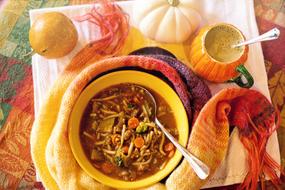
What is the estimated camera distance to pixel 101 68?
97cm

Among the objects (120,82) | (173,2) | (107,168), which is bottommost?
(107,168)

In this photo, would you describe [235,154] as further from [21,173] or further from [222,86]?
[21,173]

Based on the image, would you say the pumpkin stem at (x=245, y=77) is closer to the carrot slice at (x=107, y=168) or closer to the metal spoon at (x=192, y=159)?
the metal spoon at (x=192, y=159)

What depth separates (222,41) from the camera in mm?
990

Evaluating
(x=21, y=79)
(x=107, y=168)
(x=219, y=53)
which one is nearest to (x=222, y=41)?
(x=219, y=53)

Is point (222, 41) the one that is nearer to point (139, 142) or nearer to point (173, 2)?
point (173, 2)

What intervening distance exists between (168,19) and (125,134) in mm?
269

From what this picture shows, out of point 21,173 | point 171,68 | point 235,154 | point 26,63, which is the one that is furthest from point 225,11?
point 21,173

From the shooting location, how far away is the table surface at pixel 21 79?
1065 mm

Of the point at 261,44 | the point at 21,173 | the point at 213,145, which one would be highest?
the point at 261,44

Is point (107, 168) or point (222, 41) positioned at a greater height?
point (222, 41)

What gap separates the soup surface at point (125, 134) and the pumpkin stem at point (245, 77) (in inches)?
6.5

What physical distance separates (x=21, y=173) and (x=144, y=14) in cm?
46

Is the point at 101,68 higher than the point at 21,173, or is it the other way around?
the point at 101,68
